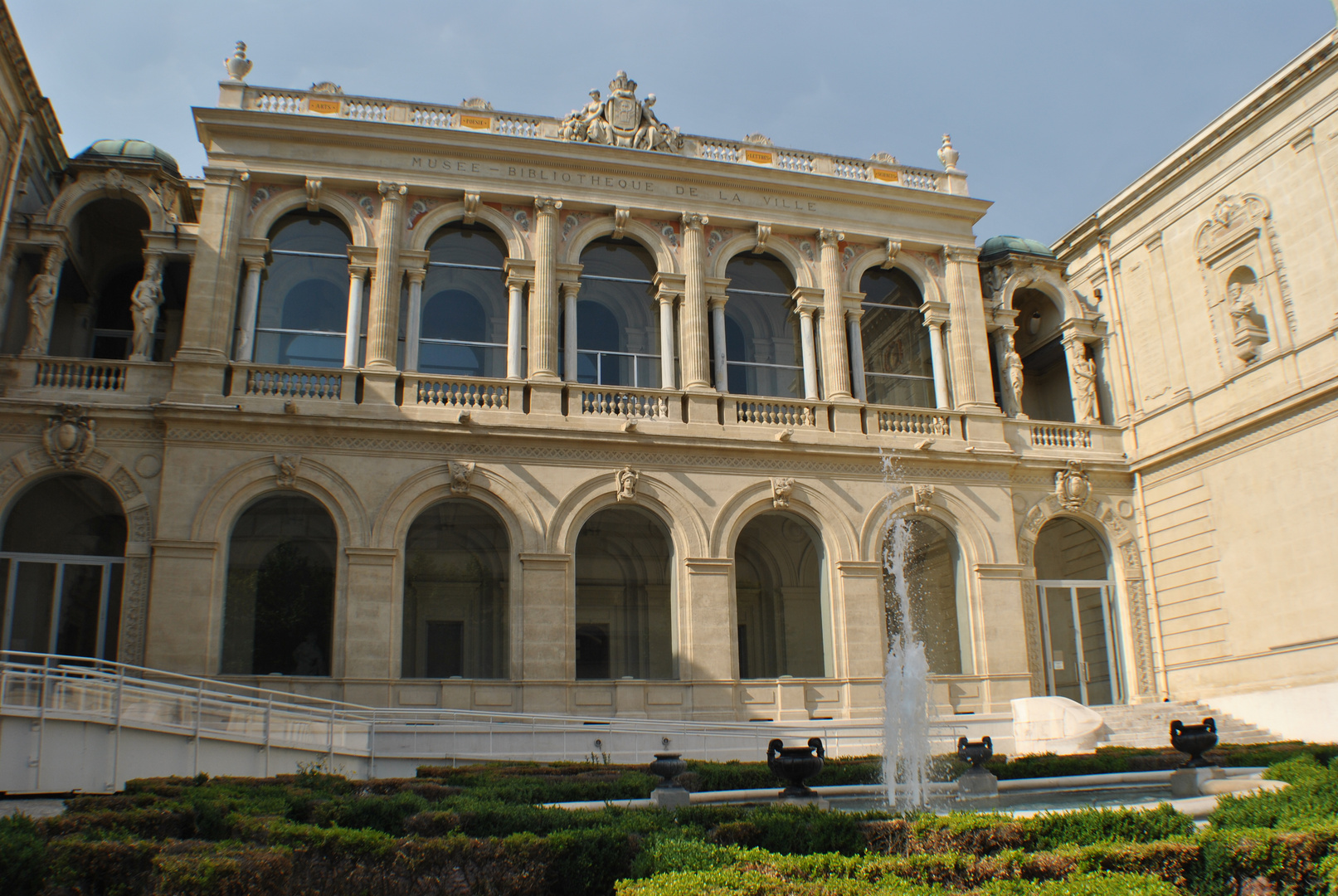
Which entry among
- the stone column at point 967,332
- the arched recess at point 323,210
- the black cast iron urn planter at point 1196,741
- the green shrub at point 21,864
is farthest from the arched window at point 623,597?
the green shrub at point 21,864

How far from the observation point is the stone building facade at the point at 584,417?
879 inches

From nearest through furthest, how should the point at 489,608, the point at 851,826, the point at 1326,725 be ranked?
the point at 851,826
the point at 1326,725
the point at 489,608

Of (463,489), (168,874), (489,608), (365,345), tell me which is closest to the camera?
(168,874)

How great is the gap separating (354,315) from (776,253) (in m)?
11.0

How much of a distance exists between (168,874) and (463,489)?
16.4m

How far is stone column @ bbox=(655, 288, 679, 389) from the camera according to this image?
25.7 metres

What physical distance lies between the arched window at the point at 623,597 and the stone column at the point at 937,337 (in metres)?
8.64

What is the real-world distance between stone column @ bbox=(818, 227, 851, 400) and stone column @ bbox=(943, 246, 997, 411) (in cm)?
316

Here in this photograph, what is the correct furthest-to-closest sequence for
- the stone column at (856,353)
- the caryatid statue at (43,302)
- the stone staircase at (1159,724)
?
the stone column at (856,353) < the caryatid statue at (43,302) < the stone staircase at (1159,724)

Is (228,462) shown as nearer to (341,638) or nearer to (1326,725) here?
(341,638)

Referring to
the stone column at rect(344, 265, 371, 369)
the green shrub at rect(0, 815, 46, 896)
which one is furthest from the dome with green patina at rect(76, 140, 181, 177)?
the green shrub at rect(0, 815, 46, 896)

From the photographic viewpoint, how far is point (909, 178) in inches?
1139

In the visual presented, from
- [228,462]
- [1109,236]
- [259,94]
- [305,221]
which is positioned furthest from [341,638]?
[1109,236]

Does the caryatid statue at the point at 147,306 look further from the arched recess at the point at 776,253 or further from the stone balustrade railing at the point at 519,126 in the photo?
the arched recess at the point at 776,253
